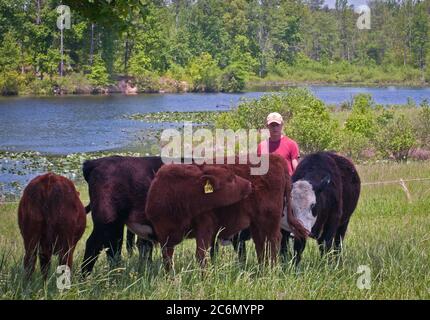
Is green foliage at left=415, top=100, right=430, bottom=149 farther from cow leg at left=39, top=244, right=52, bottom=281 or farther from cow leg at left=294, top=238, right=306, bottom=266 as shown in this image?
cow leg at left=39, top=244, right=52, bottom=281

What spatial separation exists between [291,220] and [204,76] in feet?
242

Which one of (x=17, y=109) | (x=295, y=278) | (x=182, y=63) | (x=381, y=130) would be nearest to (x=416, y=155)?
(x=381, y=130)

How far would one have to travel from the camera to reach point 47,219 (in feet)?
22.6

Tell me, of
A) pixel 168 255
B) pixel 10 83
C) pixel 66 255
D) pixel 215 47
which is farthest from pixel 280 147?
pixel 215 47

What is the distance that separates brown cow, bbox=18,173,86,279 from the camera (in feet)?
22.6

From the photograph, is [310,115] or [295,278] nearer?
[295,278]

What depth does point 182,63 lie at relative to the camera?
8962 cm

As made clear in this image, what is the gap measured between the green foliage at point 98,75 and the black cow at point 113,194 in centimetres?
6549

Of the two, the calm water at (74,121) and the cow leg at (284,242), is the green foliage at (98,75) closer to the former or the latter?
the calm water at (74,121)

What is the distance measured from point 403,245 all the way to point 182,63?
8219cm

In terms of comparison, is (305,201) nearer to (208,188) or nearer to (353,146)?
(208,188)

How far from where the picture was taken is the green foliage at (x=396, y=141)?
2600 cm

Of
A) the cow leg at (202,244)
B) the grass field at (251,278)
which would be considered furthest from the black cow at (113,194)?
the cow leg at (202,244)

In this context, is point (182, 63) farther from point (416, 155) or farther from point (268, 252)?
point (268, 252)
